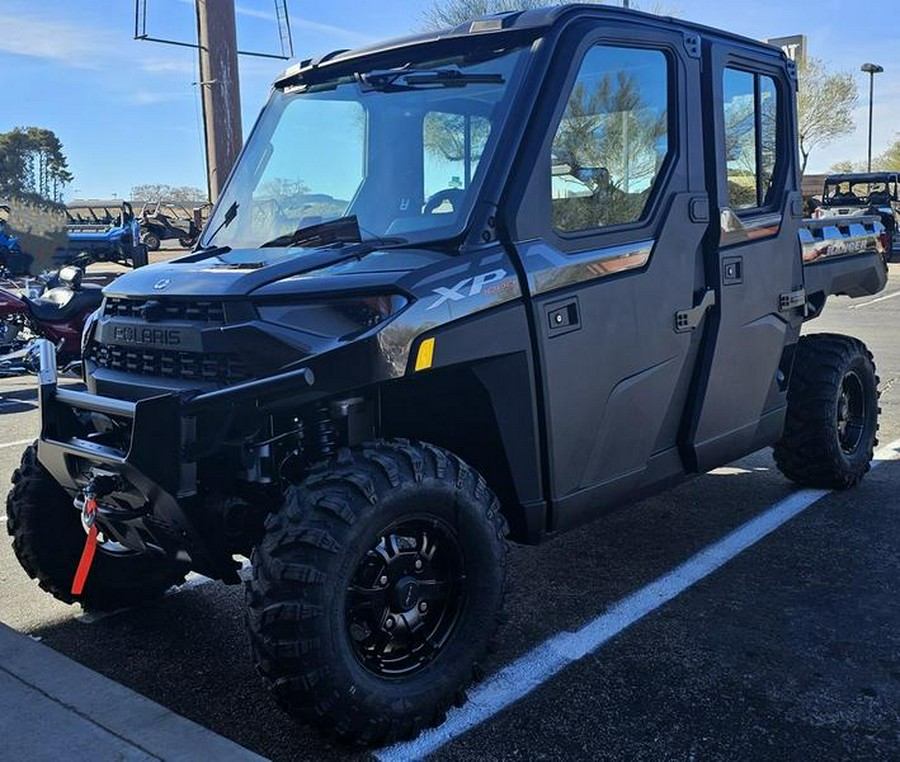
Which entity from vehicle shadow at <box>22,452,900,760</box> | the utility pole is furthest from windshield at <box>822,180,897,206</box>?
→ vehicle shadow at <box>22,452,900,760</box>

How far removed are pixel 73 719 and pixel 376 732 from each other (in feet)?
3.01

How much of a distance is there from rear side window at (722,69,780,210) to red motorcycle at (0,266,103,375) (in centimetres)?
657

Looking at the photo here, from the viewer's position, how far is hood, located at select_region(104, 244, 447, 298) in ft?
10.0

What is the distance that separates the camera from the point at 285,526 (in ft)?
9.34

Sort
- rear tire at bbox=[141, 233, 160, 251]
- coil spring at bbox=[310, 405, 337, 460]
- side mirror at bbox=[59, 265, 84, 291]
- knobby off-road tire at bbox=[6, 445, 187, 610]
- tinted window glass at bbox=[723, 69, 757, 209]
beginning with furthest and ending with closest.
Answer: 1. rear tire at bbox=[141, 233, 160, 251]
2. side mirror at bbox=[59, 265, 84, 291]
3. tinted window glass at bbox=[723, 69, 757, 209]
4. knobby off-road tire at bbox=[6, 445, 187, 610]
5. coil spring at bbox=[310, 405, 337, 460]

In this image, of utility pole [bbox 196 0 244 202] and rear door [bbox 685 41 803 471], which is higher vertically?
utility pole [bbox 196 0 244 202]

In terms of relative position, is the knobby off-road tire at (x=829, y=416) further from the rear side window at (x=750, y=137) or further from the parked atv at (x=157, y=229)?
the parked atv at (x=157, y=229)

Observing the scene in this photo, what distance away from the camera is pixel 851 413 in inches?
Result: 230

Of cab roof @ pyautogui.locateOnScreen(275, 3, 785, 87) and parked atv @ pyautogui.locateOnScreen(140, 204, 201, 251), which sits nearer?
cab roof @ pyautogui.locateOnScreen(275, 3, 785, 87)

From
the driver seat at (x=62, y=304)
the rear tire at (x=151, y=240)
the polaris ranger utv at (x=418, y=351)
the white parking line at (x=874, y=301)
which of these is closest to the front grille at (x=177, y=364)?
the polaris ranger utv at (x=418, y=351)

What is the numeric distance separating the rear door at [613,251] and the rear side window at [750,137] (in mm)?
310

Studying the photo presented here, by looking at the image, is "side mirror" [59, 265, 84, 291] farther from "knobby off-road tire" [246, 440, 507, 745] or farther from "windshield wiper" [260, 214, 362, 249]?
"knobby off-road tire" [246, 440, 507, 745]

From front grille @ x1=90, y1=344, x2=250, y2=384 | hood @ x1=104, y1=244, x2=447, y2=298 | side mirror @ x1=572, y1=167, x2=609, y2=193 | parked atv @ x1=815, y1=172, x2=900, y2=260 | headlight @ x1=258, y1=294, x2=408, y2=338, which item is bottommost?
front grille @ x1=90, y1=344, x2=250, y2=384

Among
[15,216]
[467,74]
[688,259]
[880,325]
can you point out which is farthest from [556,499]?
[15,216]
